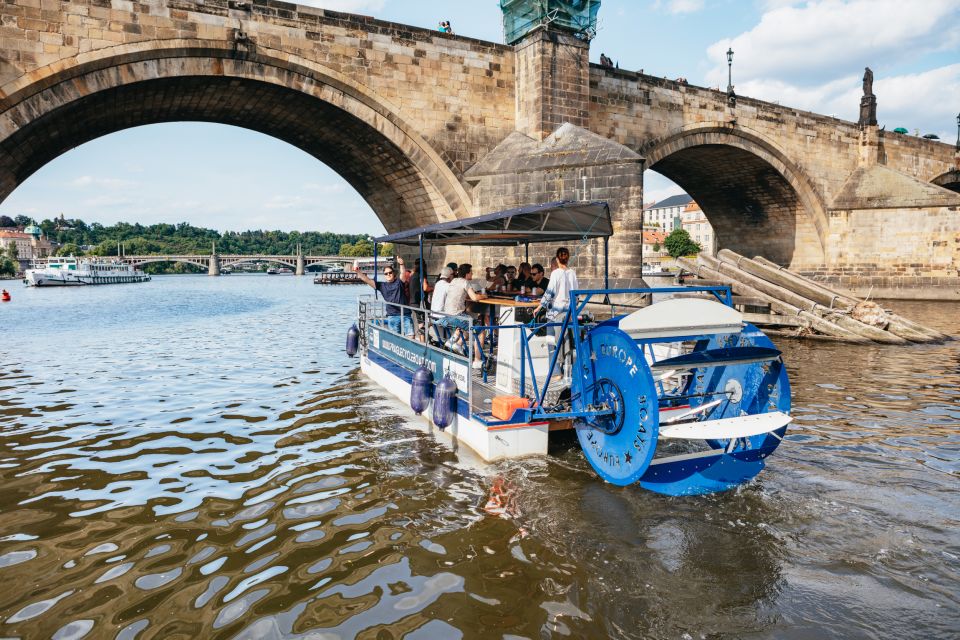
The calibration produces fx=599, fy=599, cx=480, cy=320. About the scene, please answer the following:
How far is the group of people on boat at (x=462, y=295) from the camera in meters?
6.08

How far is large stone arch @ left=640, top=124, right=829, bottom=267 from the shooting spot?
20.8 m

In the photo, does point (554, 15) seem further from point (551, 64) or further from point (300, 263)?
point (300, 263)

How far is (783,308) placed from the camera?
48.9 ft

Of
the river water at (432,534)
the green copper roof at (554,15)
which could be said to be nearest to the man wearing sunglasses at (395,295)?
the river water at (432,534)

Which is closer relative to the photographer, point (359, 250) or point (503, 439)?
point (503, 439)

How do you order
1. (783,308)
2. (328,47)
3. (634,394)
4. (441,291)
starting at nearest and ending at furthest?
(634,394) < (441,291) < (328,47) < (783,308)

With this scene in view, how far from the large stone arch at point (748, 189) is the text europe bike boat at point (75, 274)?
55914mm

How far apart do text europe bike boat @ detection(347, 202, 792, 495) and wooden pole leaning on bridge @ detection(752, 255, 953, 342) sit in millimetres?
9900

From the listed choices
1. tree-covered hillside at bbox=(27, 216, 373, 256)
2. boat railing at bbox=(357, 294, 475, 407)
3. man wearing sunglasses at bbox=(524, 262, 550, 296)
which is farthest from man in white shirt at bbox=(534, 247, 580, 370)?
tree-covered hillside at bbox=(27, 216, 373, 256)

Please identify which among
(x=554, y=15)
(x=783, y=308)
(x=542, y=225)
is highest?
(x=554, y=15)

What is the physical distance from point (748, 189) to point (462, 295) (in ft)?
71.3

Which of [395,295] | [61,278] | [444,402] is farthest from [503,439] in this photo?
[61,278]

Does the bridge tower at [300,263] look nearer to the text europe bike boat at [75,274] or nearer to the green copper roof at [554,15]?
the text europe bike boat at [75,274]

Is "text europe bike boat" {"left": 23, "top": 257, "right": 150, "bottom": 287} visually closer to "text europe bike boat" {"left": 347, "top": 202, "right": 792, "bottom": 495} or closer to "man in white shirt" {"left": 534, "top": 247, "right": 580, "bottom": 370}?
"text europe bike boat" {"left": 347, "top": 202, "right": 792, "bottom": 495}
